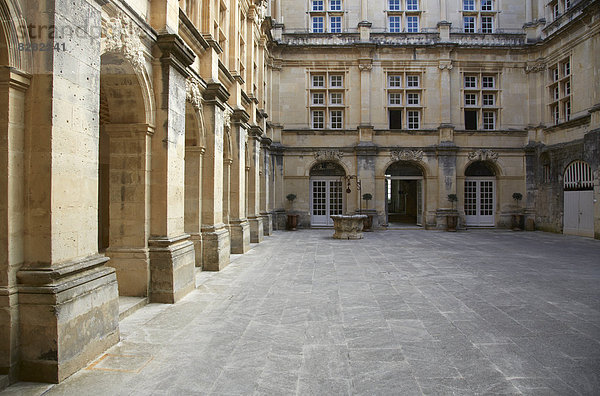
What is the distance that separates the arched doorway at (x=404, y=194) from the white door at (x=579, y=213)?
6.22m

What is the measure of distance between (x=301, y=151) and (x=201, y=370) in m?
16.6

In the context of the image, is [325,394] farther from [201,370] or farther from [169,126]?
[169,126]

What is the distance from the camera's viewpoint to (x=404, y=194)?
3228cm

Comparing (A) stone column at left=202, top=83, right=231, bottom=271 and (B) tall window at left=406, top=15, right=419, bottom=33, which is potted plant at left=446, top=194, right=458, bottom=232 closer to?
(B) tall window at left=406, top=15, right=419, bottom=33

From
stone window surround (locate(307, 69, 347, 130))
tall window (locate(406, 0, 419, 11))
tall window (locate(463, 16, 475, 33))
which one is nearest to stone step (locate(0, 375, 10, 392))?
stone window surround (locate(307, 69, 347, 130))

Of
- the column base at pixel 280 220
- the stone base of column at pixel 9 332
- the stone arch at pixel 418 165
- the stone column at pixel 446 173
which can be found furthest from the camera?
the stone arch at pixel 418 165

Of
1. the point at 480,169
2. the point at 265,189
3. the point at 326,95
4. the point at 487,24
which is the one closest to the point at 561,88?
the point at 480,169

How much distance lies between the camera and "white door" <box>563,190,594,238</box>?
51.6 feet

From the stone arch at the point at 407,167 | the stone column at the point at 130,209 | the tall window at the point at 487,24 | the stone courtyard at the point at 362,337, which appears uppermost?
the tall window at the point at 487,24

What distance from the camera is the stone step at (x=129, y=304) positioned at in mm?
5012

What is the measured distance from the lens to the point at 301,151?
19.7m

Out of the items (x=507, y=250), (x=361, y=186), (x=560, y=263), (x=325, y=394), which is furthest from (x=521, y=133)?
(x=325, y=394)

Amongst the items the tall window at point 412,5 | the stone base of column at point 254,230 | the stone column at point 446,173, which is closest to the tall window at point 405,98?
the stone column at point 446,173

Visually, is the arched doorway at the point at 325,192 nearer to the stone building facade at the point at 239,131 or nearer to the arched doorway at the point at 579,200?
the stone building facade at the point at 239,131
